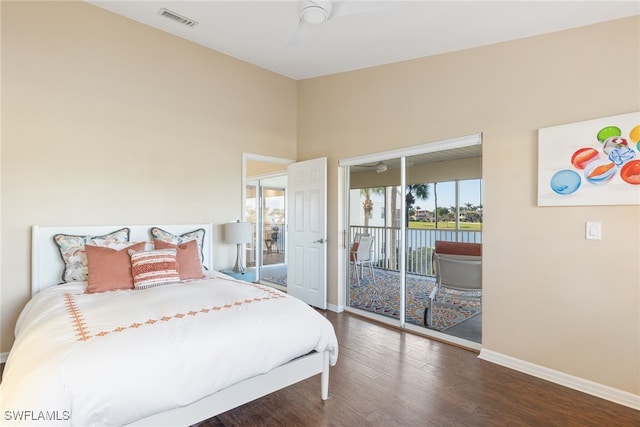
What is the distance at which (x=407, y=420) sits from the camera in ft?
6.92

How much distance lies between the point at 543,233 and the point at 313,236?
279 centimetres

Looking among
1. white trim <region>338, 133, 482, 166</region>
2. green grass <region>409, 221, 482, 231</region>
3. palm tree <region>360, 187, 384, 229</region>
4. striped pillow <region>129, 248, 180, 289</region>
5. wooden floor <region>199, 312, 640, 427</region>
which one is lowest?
wooden floor <region>199, 312, 640, 427</region>

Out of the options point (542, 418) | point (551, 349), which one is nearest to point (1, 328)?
point (542, 418)

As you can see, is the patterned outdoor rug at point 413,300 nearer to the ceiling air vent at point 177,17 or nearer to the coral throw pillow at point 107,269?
→ the coral throw pillow at point 107,269

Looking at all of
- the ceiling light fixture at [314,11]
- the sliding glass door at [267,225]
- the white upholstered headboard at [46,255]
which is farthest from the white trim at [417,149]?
the white upholstered headboard at [46,255]

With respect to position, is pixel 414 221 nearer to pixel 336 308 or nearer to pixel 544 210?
pixel 544 210

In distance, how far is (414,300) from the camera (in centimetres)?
434

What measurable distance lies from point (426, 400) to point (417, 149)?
2476 mm

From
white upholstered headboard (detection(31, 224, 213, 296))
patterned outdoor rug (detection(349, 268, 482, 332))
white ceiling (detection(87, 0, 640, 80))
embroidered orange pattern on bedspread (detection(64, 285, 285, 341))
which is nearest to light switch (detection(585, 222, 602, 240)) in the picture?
patterned outdoor rug (detection(349, 268, 482, 332))

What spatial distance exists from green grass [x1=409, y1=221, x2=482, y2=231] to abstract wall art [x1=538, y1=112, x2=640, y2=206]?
75 cm

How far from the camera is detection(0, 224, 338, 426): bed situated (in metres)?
1.41

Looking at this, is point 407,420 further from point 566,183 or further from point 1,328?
point 1,328

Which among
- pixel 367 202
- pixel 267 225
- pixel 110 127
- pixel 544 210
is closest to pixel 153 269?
pixel 110 127

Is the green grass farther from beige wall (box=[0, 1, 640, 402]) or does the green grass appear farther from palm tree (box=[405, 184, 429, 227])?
beige wall (box=[0, 1, 640, 402])
